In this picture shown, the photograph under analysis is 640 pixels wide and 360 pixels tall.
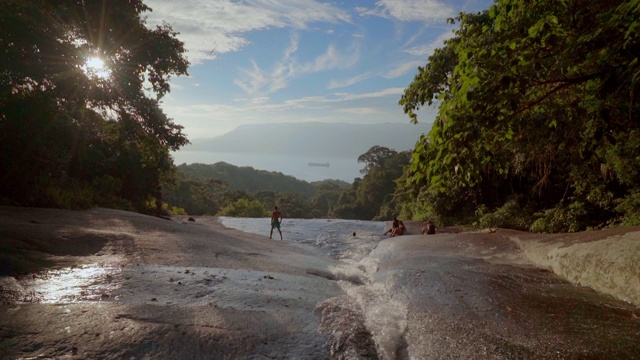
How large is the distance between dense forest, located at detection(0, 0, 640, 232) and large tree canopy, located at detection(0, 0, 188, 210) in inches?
1.9

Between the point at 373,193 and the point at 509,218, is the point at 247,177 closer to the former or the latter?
the point at 373,193

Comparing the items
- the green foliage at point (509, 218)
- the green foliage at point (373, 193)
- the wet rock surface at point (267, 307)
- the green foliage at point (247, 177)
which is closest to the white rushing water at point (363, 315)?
the wet rock surface at point (267, 307)

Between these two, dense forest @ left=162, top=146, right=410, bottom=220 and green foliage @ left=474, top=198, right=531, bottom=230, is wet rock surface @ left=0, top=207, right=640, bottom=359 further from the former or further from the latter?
dense forest @ left=162, top=146, right=410, bottom=220

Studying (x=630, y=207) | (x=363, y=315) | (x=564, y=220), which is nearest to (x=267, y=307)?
(x=363, y=315)

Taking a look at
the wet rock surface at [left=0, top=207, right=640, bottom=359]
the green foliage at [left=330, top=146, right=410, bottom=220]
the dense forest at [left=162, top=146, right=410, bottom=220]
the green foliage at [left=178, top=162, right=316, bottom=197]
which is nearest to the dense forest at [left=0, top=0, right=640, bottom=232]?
the wet rock surface at [left=0, top=207, right=640, bottom=359]

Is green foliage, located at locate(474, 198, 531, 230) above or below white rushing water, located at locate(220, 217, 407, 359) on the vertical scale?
above

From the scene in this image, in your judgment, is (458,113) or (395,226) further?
(395,226)

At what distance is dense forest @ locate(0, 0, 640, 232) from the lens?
421cm

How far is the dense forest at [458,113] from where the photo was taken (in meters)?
4.21

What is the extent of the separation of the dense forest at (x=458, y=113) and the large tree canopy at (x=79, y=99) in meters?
0.05

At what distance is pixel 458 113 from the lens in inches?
164

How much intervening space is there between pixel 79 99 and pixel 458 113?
57.7 feet

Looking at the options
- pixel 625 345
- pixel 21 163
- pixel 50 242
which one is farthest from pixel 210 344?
pixel 21 163

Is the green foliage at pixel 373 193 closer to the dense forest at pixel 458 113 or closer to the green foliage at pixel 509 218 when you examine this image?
the dense forest at pixel 458 113
